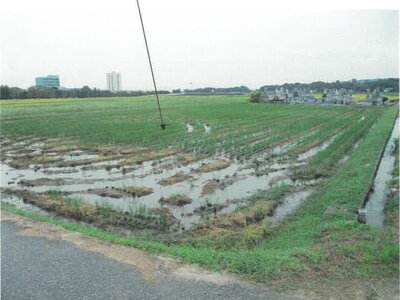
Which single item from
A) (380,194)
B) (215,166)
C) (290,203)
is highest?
(215,166)

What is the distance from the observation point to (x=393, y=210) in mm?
9492

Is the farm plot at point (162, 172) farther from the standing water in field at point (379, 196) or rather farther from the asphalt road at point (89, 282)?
the asphalt road at point (89, 282)

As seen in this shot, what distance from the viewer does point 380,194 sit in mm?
11406

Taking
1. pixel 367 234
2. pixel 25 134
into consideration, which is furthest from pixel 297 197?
pixel 25 134

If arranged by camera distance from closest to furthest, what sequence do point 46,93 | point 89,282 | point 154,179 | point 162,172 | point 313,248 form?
point 89,282
point 313,248
point 154,179
point 162,172
point 46,93

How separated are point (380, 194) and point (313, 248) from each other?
6252mm

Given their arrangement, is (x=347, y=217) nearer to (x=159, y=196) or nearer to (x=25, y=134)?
(x=159, y=196)

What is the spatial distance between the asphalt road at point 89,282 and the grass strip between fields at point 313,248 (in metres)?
0.57

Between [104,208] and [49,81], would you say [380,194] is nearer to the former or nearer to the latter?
[104,208]

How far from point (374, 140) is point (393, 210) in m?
13.4

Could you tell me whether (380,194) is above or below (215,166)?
below

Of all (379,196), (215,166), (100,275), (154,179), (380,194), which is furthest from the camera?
(215,166)

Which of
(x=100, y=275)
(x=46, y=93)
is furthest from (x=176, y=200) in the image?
(x=46, y=93)

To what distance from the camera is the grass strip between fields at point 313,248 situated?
17.7 feet
